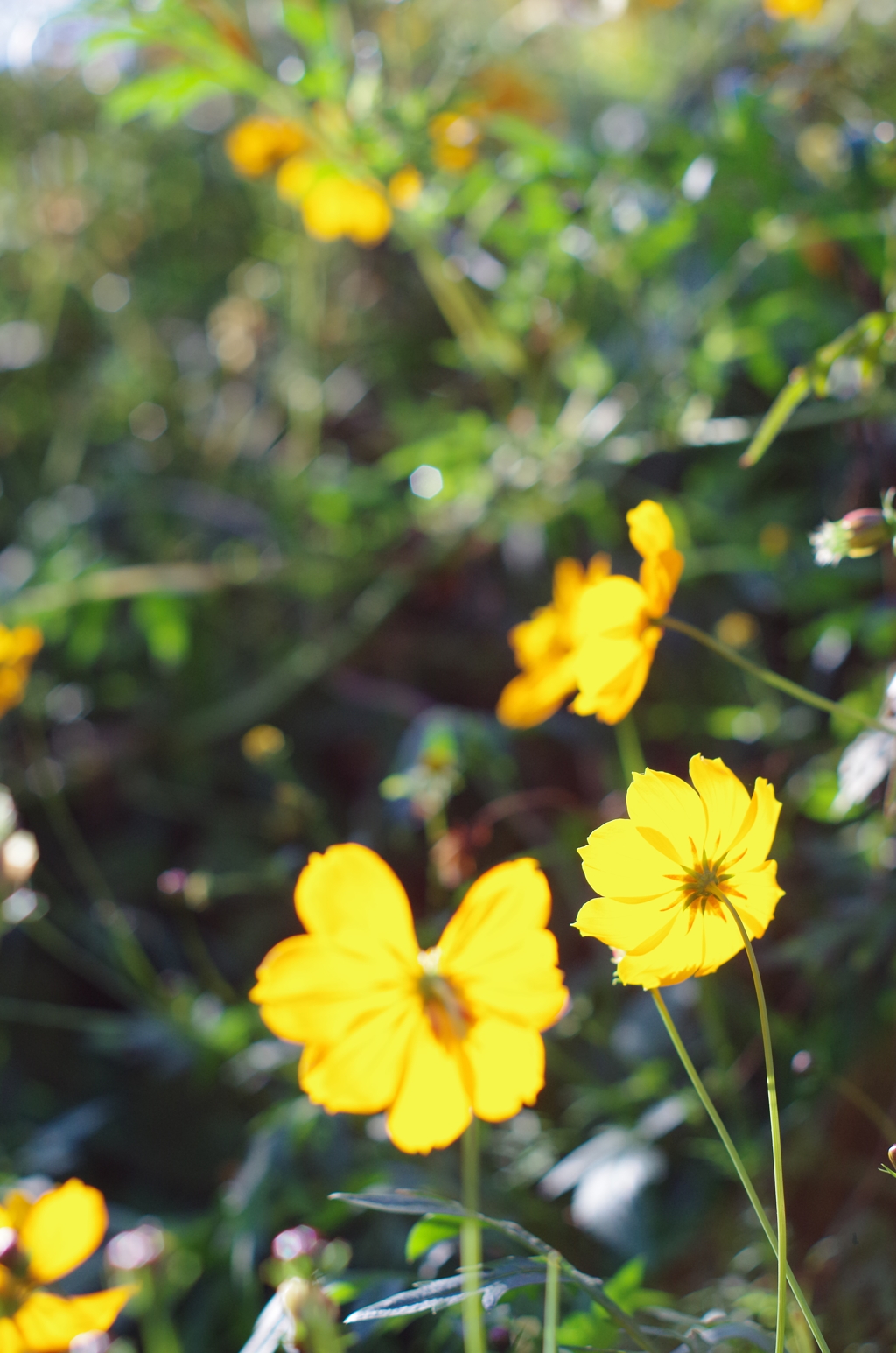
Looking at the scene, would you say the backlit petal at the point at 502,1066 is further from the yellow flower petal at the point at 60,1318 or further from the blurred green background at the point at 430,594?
the yellow flower petal at the point at 60,1318

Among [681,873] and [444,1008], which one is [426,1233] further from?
[681,873]

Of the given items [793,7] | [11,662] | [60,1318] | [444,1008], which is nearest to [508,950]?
[444,1008]

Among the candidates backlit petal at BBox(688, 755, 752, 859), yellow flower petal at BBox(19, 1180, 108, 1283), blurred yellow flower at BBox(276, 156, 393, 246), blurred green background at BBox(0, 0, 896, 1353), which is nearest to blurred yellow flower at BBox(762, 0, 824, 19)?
blurred green background at BBox(0, 0, 896, 1353)

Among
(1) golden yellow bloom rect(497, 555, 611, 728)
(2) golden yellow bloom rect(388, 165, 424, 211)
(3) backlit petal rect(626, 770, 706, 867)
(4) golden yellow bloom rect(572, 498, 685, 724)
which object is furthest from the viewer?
(2) golden yellow bloom rect(388, 165, 424, 211)

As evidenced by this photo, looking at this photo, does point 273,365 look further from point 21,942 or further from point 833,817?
point 833,817

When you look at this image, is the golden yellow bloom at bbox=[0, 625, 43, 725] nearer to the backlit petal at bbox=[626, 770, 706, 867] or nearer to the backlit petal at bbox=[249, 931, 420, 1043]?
the backlit petal at bbox=[249, 931, 420, 1043]

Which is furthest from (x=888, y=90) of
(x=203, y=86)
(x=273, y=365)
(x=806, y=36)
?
(x=273, y=365)

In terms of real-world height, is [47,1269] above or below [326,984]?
below
